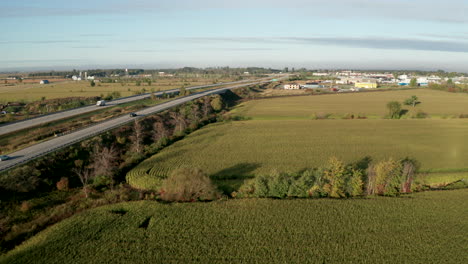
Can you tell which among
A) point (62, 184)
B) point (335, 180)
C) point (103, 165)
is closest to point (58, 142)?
point (103, 165)

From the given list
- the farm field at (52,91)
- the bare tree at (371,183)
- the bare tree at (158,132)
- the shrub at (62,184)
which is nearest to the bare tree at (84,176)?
the shrub at (62,184)

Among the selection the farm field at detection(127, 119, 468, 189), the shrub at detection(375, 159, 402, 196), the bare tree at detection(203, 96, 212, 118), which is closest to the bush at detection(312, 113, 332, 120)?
the farm field at detection(127, 119, 468, 189)

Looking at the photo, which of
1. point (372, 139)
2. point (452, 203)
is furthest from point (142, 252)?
point (372, 139)

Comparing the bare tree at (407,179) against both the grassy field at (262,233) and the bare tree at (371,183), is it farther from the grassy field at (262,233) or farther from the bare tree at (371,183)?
the bare tree at (371,183)

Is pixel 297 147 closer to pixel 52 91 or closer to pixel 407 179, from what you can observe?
pixel 407 179

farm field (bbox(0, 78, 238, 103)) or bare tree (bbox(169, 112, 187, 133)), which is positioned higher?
farm field (bbox(0, 78, 238, 103))

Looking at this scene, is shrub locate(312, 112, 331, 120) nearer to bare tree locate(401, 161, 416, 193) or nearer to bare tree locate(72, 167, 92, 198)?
bare tree locate(401, 161, 416, 193)
